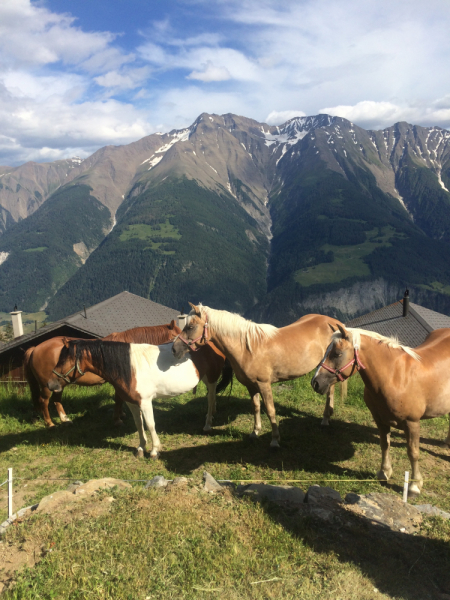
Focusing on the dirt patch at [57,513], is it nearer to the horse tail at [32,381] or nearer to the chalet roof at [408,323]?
the horse tail at [32,381]

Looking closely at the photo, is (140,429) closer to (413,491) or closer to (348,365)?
(348,365)

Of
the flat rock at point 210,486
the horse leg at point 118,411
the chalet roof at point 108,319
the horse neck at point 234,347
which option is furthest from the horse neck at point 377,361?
the chalet roof at point 108,319

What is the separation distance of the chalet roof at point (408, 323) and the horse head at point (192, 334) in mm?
11550

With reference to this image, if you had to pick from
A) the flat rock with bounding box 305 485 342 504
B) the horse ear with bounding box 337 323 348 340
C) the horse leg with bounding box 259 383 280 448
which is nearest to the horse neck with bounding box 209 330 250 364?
the horse leg with bounding box 259 383 280 448

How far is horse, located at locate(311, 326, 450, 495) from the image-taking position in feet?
20.0

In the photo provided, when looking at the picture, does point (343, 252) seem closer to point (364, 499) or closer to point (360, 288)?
point (360, 288)

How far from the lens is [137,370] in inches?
323

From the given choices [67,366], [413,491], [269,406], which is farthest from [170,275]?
[413,491]

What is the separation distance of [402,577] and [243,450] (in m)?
4.27

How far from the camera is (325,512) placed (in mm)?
5129

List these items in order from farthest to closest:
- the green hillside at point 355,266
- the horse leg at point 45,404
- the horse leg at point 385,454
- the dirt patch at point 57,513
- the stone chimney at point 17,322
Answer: the green hillside at point 355,266
the stone chimney at point 17,322
the horse leg at point 45,404
the horse leg at point 385,454
the dirt patch at point 57,513

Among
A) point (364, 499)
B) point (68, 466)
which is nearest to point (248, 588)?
point (364, 499)

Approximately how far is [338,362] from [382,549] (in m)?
2.48

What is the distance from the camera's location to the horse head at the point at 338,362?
6.06 m
